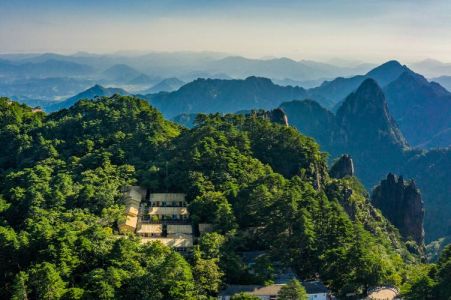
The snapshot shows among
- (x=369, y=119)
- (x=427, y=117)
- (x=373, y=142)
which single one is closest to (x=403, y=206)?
(x=373, y=142)

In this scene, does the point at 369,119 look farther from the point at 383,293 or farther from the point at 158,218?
the point at 383,293

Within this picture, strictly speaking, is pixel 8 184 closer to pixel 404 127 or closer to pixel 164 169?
pixel 164 169

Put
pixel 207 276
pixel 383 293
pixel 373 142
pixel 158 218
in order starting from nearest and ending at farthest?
1. pixel 207 276
2. pixel 383 293
3. pixel 158 218
4. pixel 373 142

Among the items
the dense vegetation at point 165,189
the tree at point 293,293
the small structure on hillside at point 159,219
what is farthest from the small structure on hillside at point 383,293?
the small structure on hillside at point 159,219

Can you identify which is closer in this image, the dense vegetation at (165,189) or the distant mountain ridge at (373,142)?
the dense vegetation at (165,189)

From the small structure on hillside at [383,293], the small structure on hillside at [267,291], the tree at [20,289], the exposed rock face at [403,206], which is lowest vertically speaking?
the exposed rock face at [403,206]

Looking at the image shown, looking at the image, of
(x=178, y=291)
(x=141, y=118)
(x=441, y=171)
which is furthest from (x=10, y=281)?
(x=441, y=171)

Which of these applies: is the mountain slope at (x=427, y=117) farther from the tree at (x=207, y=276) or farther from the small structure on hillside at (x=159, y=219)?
the tree at (x=207, y=276)
